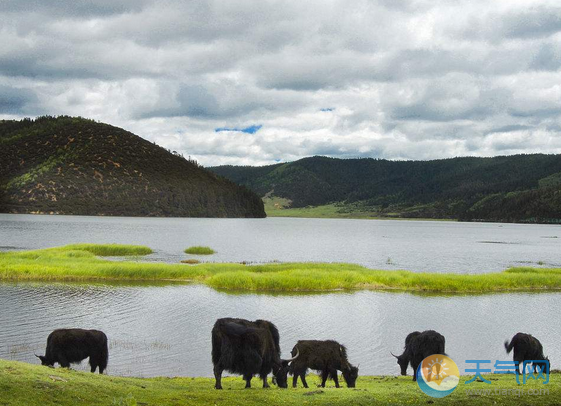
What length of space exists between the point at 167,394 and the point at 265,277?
127 feet

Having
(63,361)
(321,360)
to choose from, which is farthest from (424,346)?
(63,361)

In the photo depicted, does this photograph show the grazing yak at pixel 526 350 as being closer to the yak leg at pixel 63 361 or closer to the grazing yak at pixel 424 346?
the grazing yak at pixel 424 346

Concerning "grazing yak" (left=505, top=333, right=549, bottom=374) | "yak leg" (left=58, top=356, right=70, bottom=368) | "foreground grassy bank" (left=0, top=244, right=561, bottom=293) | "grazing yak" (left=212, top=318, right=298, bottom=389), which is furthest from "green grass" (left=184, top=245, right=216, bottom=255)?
"grazing yak" (left=212, top=318, right=298, bottom=389)

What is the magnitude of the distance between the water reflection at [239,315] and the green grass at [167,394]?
31.1 feet

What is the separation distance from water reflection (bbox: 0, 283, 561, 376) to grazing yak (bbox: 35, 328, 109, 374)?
456 cm

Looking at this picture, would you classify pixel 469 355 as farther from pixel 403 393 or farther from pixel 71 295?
pixel 71 295

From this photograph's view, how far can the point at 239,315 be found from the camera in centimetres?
3791

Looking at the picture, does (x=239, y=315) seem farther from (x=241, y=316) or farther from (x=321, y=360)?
(x=321, y=360)

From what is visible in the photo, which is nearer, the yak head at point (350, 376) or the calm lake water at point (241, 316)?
the yak head at point (350, 376)

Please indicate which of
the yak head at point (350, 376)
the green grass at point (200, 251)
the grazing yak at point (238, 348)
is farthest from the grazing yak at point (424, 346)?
the green grass at point (200, 251)

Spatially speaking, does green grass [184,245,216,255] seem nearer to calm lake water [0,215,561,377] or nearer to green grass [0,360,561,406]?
calm lake water [0,215,561,377]

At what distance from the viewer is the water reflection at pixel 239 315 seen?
1068 inches

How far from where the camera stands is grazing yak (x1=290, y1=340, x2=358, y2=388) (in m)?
17.6

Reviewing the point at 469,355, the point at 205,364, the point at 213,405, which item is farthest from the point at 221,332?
the point at 469,355
